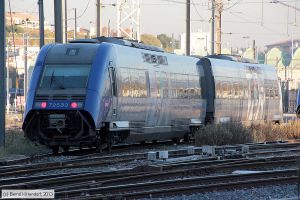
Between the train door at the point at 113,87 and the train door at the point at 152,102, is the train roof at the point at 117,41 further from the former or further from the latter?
the train door at the point at 113,87

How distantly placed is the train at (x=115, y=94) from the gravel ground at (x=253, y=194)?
794 cm

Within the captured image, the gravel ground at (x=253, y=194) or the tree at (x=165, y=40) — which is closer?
the gravel ground at (x=253, y=194)

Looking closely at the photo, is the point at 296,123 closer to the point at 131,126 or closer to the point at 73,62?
the point at 131,126

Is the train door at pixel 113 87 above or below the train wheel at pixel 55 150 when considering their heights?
above

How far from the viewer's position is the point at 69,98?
20.2m

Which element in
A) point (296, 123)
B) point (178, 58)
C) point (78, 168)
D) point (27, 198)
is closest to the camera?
point (27, 198)

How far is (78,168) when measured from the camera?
A: 1675cm

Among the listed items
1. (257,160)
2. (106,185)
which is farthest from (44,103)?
(106,185)

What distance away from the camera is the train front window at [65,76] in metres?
20.5

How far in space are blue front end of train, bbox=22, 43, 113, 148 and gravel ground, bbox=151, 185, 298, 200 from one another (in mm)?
7926

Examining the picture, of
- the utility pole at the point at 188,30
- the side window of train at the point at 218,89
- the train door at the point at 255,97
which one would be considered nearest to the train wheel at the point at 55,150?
the side window of train at the point at 218,89

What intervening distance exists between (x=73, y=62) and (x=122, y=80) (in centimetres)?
176

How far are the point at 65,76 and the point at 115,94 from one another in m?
1.63

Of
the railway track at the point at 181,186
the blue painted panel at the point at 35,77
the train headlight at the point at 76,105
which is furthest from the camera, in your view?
the blue painted panel at the point at 35,77
